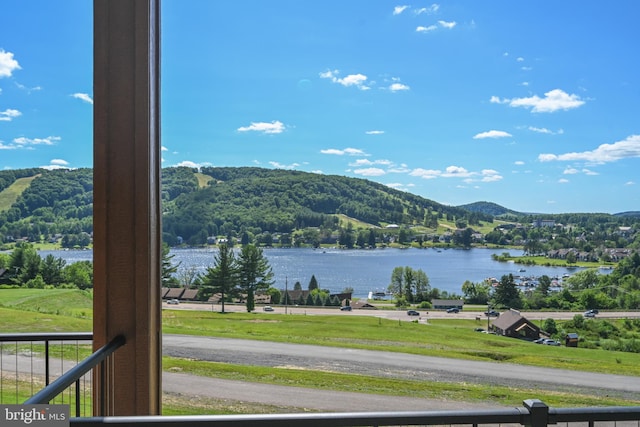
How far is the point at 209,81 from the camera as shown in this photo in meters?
2.26

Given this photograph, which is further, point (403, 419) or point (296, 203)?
point (296, 203)

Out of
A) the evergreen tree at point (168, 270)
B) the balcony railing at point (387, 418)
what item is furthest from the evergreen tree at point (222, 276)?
the balcony railing at point (387, 418)

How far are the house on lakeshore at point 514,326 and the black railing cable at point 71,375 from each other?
1689 mm

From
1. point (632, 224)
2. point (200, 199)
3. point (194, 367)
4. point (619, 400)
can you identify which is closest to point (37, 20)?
point (200, 199)

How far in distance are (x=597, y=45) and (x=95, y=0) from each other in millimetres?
2278

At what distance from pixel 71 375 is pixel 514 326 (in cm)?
190

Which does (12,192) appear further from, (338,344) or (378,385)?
(378,385)

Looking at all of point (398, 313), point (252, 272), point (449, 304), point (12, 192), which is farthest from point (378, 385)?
point (12, 192)

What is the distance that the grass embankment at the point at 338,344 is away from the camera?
2061 mm

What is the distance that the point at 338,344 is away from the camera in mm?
2238

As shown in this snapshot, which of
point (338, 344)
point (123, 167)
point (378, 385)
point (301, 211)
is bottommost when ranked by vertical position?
point (378, 385)

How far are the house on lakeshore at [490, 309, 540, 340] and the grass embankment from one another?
37 mm

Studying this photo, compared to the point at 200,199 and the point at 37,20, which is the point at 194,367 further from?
the point at 37,20

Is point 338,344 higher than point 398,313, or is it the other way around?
point 398,313
